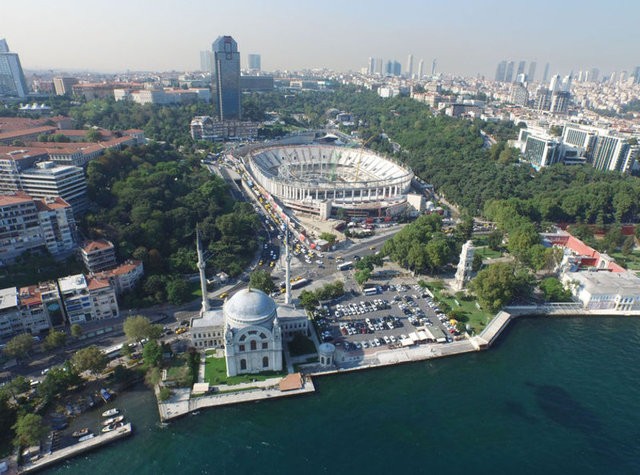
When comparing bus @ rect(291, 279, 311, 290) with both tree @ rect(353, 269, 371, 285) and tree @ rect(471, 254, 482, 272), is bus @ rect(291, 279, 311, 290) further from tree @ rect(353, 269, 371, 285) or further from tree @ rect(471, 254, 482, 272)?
tree @ rect(471, 254, 482, 272)

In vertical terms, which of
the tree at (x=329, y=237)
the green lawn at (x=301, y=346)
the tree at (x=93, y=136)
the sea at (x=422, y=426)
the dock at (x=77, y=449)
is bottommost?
the sea at (x=422, y=426)

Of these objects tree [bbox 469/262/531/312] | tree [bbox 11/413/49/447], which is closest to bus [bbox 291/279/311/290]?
tree [bbox 469/262/531/312]

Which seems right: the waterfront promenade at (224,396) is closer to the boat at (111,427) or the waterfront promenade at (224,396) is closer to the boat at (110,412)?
the boat at (111,427)

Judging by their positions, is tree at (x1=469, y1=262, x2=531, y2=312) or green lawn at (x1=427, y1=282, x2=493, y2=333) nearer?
green lawn at (x1=427, y1=282, x2=493, y2=333)

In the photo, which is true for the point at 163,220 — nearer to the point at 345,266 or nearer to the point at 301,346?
the point at 345,266

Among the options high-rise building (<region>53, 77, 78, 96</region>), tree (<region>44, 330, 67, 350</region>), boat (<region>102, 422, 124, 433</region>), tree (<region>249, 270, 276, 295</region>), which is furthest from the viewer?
high-rise building (<region>53, 77, 78, 96</region>)

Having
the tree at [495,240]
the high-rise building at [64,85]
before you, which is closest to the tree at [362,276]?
the tree at [495,240]

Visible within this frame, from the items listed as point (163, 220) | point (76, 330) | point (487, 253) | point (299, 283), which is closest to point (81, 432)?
point (76, 330)
